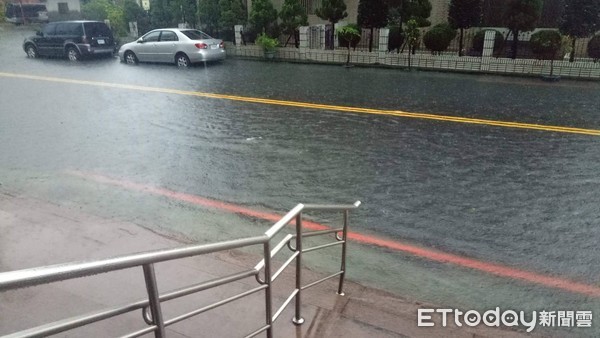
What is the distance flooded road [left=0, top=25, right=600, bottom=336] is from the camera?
481 centimetres

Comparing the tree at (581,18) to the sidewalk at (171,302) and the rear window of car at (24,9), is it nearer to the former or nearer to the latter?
the sidewalk at (171,302)

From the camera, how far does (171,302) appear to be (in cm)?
365

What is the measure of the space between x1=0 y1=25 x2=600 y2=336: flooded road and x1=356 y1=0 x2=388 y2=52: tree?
707 centimetres

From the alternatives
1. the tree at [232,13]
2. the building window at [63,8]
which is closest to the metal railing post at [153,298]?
the tree at [232,13]

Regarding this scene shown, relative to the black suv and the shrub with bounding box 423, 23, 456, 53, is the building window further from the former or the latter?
the shrub with bounding box 423, 23, 456, 53

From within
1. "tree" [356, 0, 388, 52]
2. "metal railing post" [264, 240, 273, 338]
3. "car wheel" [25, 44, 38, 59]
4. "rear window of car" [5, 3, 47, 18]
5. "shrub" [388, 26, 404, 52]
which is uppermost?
"rear window of car" [5, 3, 47, 18]

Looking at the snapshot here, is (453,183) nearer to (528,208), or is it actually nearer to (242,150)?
(528,208)

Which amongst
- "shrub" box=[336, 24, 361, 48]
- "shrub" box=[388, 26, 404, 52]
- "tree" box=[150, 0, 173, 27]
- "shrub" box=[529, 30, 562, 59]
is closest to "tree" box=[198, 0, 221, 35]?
"tree" box=[150, 0, 173, 27]

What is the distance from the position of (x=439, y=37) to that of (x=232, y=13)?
10.7 metres

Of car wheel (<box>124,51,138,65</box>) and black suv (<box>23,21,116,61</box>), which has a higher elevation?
black suv (<box>23,21,116,61</box>)

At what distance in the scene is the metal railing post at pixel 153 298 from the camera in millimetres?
1737

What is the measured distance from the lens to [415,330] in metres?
3.53

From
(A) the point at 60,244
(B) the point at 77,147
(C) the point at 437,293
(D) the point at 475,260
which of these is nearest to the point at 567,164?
(D) the point at 475,260

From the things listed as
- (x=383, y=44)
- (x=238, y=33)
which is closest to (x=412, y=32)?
(x=383, y=44)
